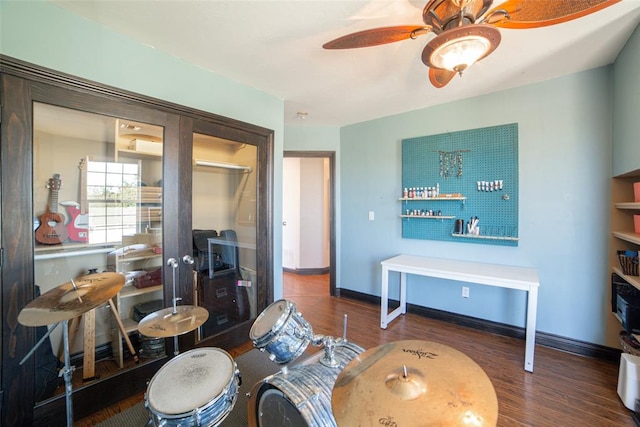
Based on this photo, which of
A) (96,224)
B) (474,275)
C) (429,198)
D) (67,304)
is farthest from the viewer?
(429,198)

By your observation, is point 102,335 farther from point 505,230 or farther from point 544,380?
point 505,230

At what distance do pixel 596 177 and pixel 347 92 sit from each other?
2.31 meters

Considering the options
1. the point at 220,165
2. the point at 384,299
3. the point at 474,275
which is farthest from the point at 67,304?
the point at 474,275

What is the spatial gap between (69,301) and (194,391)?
768 millimetres

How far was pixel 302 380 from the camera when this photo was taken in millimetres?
1175

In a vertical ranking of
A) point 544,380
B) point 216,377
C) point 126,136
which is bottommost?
point 544,380

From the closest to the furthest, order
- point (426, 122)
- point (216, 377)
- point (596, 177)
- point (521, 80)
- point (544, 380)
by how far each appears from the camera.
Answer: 1. point (216, 377)
2. point (544, 380)
3. point (596, 177)
4. point (521, 80)
5. point (426, 122)

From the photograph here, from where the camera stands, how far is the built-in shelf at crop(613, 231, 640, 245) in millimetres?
1721

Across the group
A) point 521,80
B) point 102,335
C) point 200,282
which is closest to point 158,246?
point 200,282

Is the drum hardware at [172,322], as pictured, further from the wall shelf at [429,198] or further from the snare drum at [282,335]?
the wall shelf at [429,198]

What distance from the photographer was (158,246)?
1.99 meters

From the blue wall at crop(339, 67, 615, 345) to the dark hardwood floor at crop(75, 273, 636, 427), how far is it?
0.26 metres

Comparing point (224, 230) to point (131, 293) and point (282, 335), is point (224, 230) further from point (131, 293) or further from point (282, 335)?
point (282, 335)

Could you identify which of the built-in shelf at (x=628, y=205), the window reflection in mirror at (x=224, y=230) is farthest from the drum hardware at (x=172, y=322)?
the built-in shelf at (x=628, y=205)
